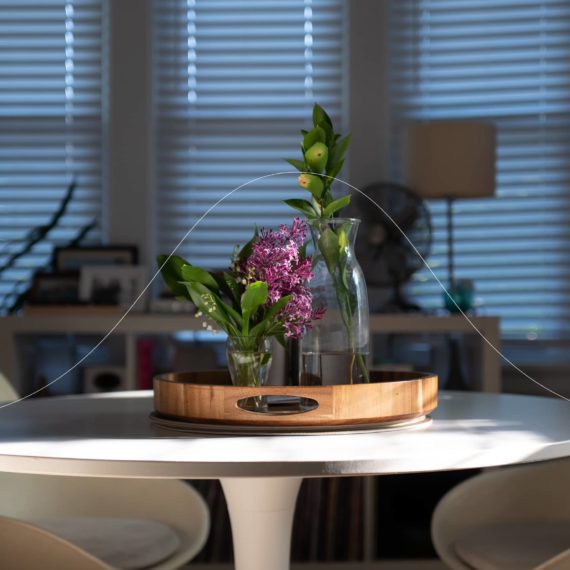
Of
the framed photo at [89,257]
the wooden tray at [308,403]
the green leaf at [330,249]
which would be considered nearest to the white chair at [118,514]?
the wooden tray at [308,403]

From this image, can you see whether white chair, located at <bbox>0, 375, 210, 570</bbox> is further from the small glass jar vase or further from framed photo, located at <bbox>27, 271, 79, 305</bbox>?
framed photo, located at <bbox>27, 271, 79, 305</bbox>

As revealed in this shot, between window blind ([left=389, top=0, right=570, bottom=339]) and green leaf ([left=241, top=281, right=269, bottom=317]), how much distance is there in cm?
216

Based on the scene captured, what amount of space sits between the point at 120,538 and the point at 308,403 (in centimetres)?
53

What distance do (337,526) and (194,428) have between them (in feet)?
5.82

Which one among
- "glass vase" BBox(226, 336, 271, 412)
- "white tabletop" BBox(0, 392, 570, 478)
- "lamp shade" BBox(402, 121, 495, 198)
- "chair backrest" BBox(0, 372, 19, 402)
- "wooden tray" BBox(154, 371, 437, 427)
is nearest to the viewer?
"white tabletop" BBox(0, 392, 570, 478)

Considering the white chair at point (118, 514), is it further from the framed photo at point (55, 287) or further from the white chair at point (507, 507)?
the framed photo at point (55, 287)

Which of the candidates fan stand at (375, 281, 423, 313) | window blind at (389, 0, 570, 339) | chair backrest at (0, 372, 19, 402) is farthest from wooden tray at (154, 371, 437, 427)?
window blind at (389, 0, 570, 339)

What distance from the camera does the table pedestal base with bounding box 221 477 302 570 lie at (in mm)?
1520

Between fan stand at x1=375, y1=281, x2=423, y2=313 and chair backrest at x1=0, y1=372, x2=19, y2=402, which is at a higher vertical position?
fan stand at x1=375, y1=281, x2=423, y2=313

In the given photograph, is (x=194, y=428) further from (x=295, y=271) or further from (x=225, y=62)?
(x=225, y=62)

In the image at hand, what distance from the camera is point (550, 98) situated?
362cm

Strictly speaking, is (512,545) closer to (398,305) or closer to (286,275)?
(286,275)

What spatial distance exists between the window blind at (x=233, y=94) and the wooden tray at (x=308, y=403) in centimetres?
223

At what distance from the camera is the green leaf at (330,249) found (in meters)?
1.51
